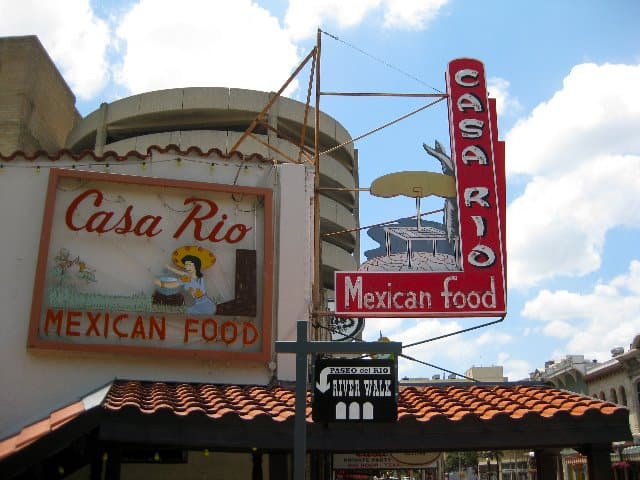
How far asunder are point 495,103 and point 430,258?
3098 mm

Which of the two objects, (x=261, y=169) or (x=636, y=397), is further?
(x=636, y=397)

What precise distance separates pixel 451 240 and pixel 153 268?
4.77 m

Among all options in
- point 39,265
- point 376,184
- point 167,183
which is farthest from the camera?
point 376,184

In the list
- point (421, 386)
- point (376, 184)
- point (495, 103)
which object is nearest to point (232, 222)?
point (376, 184)

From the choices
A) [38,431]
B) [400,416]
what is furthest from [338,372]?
[38,431]

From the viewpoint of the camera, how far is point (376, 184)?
40.4 feet

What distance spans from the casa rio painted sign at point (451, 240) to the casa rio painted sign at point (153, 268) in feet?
5.01

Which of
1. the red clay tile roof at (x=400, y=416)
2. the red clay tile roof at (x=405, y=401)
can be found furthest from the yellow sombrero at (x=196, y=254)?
the red clay tile roof at (x=400, y=416)

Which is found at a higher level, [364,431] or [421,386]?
[421,386]

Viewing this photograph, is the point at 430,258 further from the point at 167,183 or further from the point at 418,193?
the point at 167,183

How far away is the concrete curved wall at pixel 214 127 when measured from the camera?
46.3 m

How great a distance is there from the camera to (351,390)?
21.7 ft

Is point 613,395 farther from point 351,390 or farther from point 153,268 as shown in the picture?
point 351,390

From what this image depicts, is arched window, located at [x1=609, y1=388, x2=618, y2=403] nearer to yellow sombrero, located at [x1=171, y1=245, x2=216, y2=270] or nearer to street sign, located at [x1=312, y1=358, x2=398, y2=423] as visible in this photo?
yellow sombrero, located at [x1=171, y1=245, x2=216, y2=270]
